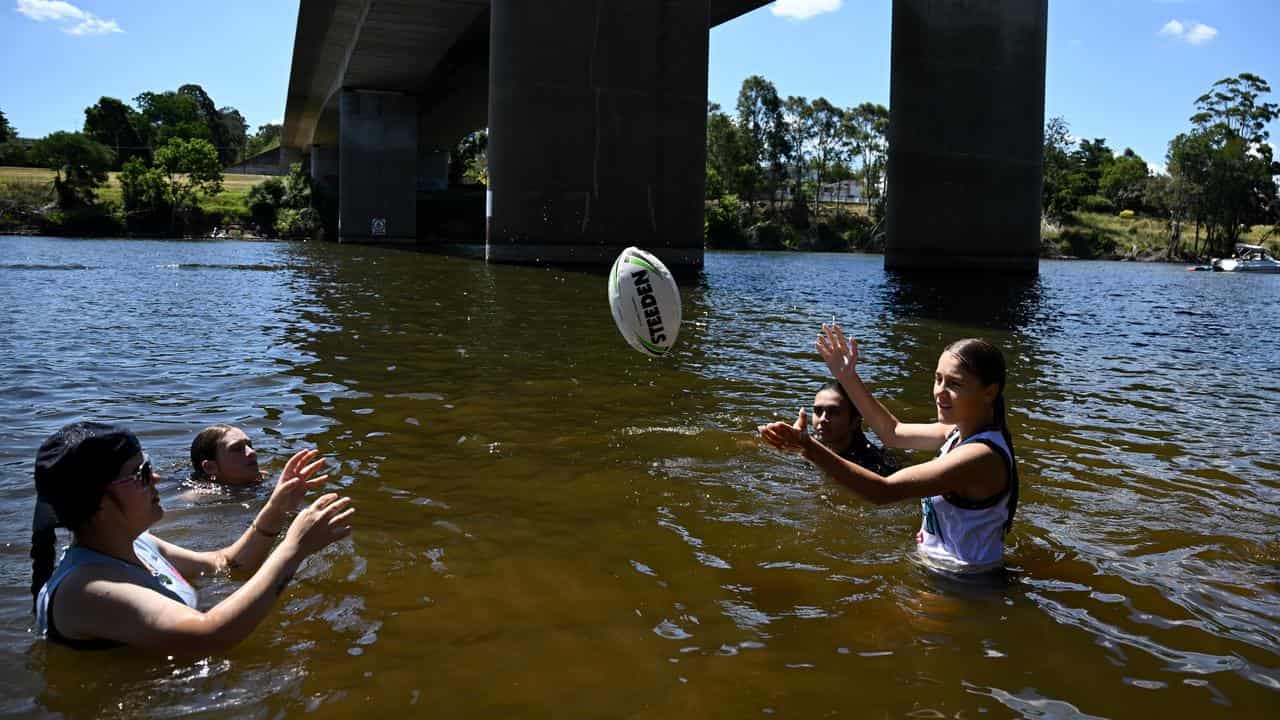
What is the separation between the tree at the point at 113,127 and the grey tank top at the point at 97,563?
148 metres

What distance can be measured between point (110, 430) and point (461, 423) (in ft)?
16.9

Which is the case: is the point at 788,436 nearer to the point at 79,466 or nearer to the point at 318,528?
the point at 318,528

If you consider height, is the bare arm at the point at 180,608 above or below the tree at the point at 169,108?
below

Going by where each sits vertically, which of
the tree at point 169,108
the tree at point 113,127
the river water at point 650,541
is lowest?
the river water at point 650,541

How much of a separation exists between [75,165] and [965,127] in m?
81.2

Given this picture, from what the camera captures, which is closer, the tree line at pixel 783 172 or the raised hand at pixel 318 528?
the raised hand at pixel 318 528

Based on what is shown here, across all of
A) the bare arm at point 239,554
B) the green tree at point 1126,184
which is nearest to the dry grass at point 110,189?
the bare arm at point 239,554

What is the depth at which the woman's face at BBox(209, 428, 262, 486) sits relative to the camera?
6.48m

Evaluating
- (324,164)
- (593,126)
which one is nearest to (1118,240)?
(324,164)

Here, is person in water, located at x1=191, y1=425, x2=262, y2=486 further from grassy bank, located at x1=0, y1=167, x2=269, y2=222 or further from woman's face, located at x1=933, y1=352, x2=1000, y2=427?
grassy bank, located at x1=0, y1=167, x2=269, y2=222

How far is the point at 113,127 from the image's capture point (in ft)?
447

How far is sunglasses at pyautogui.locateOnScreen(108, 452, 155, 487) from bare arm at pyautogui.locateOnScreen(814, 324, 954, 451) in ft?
10.7

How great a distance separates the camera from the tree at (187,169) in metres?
83.9

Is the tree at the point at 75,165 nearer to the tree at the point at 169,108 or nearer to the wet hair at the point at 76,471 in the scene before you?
the tree at the point at 169,108
